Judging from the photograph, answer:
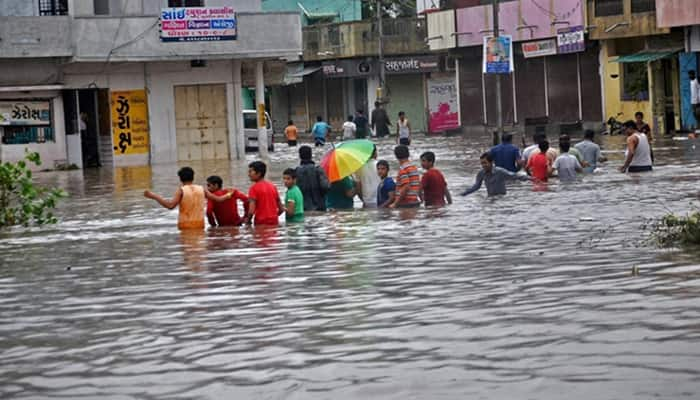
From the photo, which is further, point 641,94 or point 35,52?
point 641,94

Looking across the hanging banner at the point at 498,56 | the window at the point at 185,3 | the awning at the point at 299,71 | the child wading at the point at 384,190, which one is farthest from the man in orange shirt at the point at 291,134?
the child wading at the point at 384,190

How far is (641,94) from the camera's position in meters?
48.0

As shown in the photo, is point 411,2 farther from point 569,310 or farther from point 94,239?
point 569,310

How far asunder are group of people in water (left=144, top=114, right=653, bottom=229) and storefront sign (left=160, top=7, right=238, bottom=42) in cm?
1754

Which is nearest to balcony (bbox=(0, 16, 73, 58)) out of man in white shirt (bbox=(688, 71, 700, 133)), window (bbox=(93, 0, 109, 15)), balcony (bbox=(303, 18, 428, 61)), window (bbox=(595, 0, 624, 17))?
window (bbox=(93, 0, 109, 15))

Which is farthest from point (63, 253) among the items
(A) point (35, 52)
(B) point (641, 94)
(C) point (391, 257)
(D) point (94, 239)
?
(B) point (641, 94)

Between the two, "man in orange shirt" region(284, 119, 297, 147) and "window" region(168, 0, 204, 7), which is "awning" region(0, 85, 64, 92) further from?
"man in orange shirt" region(284, 119, 297, 147)

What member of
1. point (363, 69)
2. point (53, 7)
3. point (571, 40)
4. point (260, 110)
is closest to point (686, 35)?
point (571, 40)

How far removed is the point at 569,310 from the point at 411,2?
6947cm

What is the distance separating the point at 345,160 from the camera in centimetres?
1911

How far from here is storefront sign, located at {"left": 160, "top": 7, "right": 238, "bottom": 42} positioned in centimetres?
4031

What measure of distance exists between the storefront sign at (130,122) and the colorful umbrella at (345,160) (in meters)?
23.0

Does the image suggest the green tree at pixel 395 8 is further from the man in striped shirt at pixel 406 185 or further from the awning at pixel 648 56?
the man in striped shirt at pixel 406 185

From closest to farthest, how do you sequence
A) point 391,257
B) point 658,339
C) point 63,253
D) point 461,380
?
1. point 461,380
2. point 658,339
3. point 391,257
4. point 63,253
